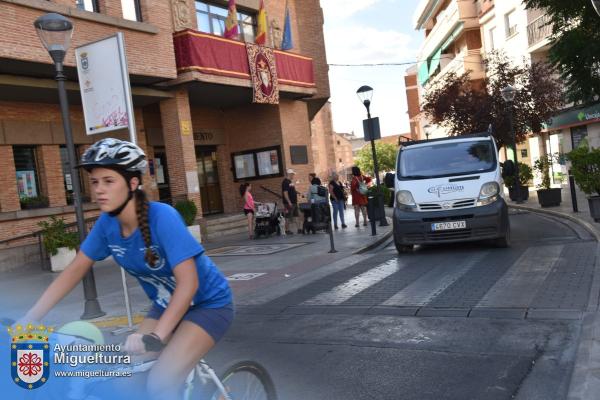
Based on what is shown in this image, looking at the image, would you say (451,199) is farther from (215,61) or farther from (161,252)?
(215,61)

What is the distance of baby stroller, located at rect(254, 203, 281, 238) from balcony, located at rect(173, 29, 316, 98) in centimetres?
400

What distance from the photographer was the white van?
970cm

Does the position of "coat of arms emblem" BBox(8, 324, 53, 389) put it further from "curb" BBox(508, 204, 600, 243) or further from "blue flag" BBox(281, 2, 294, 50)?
"blue flag" BBox(281, 2, 294, 50)

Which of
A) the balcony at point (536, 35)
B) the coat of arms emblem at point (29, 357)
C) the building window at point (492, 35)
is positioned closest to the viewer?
the coat of arms emblem at point (29, 357)

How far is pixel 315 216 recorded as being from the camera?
632 inches

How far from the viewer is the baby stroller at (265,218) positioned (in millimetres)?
16878

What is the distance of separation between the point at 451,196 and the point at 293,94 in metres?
12.5

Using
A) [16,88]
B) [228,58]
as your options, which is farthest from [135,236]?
[228,58]

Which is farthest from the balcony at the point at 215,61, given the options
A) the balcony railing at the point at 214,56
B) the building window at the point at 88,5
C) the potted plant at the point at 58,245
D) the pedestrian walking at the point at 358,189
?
the potted plant at the point at 58,245

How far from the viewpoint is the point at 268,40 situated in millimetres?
21516

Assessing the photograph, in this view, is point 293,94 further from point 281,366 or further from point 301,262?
point 281,366

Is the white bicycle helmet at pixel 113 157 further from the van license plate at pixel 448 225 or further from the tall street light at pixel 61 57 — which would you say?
the van license plate at pixel 448 225

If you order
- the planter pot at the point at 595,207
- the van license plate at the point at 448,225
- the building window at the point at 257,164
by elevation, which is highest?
the building window at the point at 257,164

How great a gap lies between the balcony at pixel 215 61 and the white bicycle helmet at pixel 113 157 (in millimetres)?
14354
